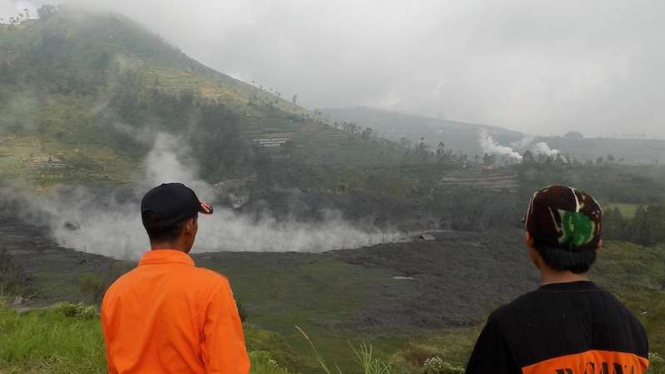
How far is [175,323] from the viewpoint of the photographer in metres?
2.25

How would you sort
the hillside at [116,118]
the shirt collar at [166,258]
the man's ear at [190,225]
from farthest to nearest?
the hillside at [116,118]
the man's ear at [190,225]
the shirt collar at [166,258]

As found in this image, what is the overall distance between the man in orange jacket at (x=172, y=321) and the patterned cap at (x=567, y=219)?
141 cm

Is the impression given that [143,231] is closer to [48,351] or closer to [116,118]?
[116,118]

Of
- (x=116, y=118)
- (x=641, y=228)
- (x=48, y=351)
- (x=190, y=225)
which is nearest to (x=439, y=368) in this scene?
(x=48, y=351)

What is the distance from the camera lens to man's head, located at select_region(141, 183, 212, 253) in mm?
2473

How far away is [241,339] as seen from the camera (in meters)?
2.28

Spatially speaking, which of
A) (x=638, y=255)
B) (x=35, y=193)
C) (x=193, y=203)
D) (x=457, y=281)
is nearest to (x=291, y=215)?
(x=457, y=281)

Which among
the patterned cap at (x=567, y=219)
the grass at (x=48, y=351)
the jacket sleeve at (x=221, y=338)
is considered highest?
the patterned cap at (x=567, y=219)

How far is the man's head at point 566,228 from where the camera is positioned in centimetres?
190

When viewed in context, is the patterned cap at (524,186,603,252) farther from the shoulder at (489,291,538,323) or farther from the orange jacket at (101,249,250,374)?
the orange jacket at (101,249,250,374)

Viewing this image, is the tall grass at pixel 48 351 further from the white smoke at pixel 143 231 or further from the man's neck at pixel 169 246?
the white smoke at pixel 143 231

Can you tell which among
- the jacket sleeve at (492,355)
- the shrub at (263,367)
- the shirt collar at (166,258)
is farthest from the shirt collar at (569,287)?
the shrub at (263,367)

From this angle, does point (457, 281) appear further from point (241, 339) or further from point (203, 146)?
point (203, 146)

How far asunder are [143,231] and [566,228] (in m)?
66.7
